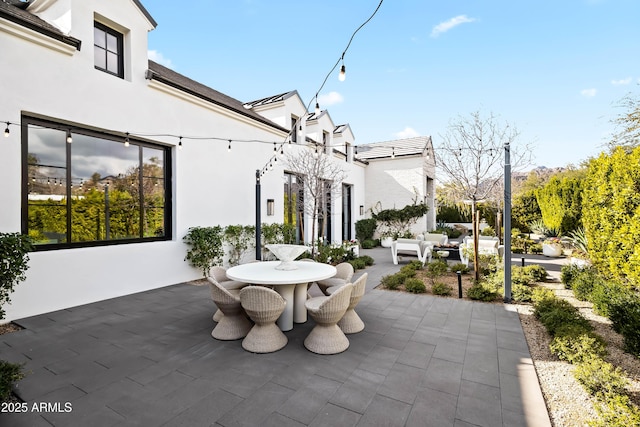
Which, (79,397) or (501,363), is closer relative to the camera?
(79,397)

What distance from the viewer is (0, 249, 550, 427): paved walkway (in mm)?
2236

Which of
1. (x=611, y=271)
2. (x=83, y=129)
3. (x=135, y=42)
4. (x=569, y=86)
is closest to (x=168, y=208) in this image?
(x=83, y=129)

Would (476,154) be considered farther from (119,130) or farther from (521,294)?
(119,130)

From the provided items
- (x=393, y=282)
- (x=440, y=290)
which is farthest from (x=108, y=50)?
(x=440, y=290)

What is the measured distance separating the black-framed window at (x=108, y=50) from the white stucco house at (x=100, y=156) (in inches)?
0.8

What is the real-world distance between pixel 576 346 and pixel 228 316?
3938 millimetres

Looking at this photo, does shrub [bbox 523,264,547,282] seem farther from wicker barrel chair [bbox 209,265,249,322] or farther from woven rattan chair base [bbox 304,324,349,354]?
wicker barrel chair [bbox 209,265,249,322]

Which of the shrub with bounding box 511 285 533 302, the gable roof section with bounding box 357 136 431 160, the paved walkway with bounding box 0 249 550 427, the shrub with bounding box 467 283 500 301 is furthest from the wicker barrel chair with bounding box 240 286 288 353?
the gable roof section with bounding box 357 136 431 160

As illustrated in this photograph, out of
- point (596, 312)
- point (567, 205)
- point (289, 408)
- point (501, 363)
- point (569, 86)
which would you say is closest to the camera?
point (289, 408)

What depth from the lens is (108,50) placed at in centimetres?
570

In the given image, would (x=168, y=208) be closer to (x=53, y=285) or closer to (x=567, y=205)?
(x=53, y=285)

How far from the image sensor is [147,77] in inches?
236

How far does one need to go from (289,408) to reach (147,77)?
665 centimetres

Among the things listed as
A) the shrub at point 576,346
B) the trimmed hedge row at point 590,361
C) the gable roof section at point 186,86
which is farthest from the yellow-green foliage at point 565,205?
the gable roof section at point 186,86
